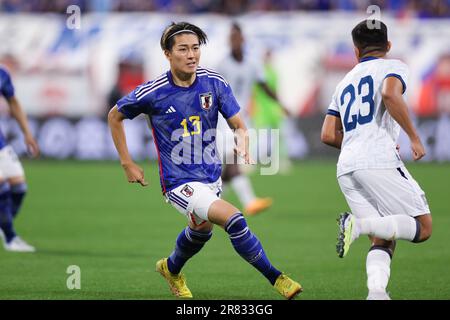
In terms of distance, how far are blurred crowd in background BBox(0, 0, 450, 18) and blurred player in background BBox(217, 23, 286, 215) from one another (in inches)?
417

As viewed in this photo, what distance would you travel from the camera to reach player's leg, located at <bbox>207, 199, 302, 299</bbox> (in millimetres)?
7188

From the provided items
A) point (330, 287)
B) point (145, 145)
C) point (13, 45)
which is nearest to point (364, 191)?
point (330, 287)

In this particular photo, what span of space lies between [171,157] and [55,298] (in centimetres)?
147

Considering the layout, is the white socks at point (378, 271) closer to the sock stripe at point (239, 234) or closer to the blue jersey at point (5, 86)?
the sock stripe at point (239, 234)

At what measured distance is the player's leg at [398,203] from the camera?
268 inches

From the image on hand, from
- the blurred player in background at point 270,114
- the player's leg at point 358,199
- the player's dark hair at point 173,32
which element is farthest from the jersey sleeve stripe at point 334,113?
the blurred player in background at point 270,114

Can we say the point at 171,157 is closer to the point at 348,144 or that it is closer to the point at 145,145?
the point at 348,144

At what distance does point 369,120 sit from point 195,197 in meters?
1.45

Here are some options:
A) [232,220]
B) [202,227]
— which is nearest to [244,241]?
[232,220]

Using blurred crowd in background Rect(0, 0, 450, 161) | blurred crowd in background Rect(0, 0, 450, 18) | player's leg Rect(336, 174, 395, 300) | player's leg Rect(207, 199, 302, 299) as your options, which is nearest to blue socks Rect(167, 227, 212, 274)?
player's leg Rect(207, 199, 302, 299)

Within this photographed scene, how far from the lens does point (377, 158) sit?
6957 millimetres

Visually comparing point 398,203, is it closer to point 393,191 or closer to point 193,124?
point 393,191

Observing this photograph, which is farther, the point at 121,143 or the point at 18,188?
the point at 18,188
